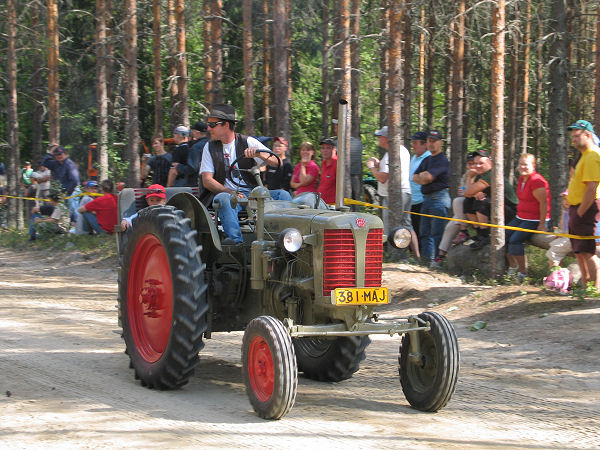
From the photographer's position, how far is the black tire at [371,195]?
1758 cm

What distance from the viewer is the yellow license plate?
5.91 metres

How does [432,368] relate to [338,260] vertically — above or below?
below

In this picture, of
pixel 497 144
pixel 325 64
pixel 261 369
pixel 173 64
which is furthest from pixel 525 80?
pixel 261 369

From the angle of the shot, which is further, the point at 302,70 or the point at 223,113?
the point at 302,70

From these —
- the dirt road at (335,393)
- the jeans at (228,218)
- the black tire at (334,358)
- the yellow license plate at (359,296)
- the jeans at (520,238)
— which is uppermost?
the jeans at (228,218)

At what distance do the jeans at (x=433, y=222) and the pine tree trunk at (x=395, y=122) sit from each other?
1.27 feet

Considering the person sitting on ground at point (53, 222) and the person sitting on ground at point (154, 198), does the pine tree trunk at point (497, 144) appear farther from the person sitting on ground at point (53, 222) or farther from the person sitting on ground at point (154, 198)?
the person sitting on ground at point (53, 222)

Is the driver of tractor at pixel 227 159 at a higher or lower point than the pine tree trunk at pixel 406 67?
lower

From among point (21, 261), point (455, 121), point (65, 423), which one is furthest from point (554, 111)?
point (65, 423)

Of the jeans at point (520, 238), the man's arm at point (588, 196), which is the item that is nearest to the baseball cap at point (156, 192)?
the man's arm at point (588, 196)

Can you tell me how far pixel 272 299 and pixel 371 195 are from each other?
36.7ft

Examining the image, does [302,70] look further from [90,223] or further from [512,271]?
[512,271]

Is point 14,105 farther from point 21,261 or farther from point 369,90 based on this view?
point 369,90

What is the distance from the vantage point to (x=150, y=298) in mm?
6914
